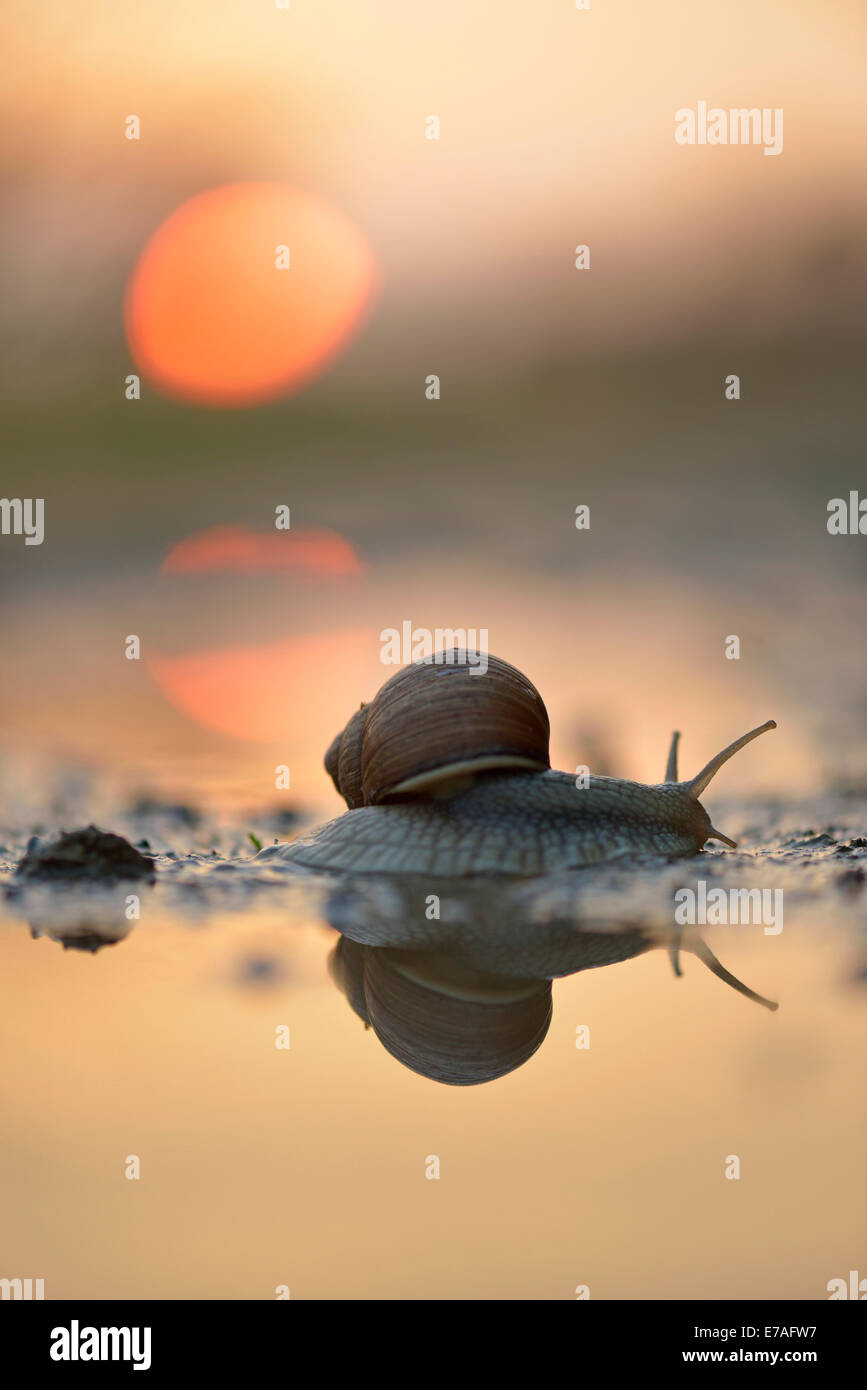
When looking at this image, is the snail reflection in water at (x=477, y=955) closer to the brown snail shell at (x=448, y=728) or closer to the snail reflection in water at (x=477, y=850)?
the snail reflection in water at (x=477, y=850)

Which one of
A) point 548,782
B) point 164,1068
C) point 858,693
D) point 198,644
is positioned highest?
point 198,644

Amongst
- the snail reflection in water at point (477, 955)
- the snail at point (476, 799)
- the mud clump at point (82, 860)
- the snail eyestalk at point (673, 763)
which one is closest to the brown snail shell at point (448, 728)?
the snail at point (476, 799)

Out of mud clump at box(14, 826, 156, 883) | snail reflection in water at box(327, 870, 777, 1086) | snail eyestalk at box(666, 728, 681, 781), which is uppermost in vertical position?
snail eyestalk at box(666, 728, 681, 781)

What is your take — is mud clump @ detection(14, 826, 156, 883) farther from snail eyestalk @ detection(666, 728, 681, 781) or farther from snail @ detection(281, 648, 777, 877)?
snail eyestalk @ detection(666, 728, 681, 781)

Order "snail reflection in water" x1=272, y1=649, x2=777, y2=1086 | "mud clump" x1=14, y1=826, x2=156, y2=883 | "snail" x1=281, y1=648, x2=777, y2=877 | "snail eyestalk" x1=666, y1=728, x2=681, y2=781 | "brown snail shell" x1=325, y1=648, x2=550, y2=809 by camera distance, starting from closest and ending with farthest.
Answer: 1. "snail reflection in water" x1=272, y1=649, x2=777, y2=1086
2. "mud clump" x1=14, y1=826, x2=156, y2=883
3. "snail" x1=281, y1=648, x2=777, y2=877
4. "brown snail shell" x1=325, y1=648, x2=550, y2=809
5. "snail eyestalk" x1=666, y1=728, x2=681, y2=781

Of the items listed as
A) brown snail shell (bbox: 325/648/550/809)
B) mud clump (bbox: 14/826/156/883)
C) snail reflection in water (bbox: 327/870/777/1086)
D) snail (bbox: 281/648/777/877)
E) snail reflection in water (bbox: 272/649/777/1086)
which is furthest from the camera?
brown snail shell (bbox: 325/648/550/809)

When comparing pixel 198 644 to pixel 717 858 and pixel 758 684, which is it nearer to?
pixel 758 684

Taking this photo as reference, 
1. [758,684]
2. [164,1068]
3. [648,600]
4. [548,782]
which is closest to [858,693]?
[758,684]

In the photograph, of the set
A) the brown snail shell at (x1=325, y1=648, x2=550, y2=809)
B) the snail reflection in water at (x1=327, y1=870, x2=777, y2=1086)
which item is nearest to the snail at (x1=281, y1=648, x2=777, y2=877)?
the brown snail shell at (x1=325, y1=648, x2=550, y2=809)
